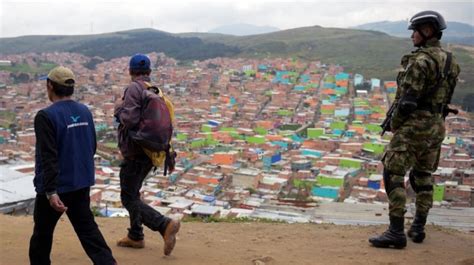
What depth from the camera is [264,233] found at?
4.26 m

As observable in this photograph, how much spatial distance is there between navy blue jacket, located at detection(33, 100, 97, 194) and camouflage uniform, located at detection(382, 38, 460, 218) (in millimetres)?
1967

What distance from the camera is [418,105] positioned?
338cm

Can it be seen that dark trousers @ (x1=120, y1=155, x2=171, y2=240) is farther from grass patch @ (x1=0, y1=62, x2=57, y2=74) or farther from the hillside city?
grass patch @ (x1=0, y1=62, x2=57, y2=74)

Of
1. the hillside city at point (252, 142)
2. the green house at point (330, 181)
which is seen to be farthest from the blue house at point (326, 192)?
the green house at point (330, 181)

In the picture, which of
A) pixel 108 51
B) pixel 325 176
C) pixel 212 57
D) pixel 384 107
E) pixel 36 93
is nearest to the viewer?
pixel 325 176

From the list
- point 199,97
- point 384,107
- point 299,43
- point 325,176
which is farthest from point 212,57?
point 325,176

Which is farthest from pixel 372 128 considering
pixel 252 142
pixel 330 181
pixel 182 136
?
pixel 330 181

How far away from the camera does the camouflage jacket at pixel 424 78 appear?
3.27 metres

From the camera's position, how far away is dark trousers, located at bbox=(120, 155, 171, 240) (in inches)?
127

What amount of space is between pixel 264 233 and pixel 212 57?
79.7 m

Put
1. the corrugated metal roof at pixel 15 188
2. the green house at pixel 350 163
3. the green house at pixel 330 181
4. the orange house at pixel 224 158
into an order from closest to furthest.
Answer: the corrugated metal roof at pixel 15 188, the green house at pixel 330 181, the green house at pixel 350 163, the orange house at pixel 224 158

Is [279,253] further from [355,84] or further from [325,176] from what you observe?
[355,84]

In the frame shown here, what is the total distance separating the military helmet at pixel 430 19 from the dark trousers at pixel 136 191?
199 cm

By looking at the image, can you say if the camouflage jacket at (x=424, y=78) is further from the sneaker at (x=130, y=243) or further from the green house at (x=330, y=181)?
the green house at (x=330, y=181)
